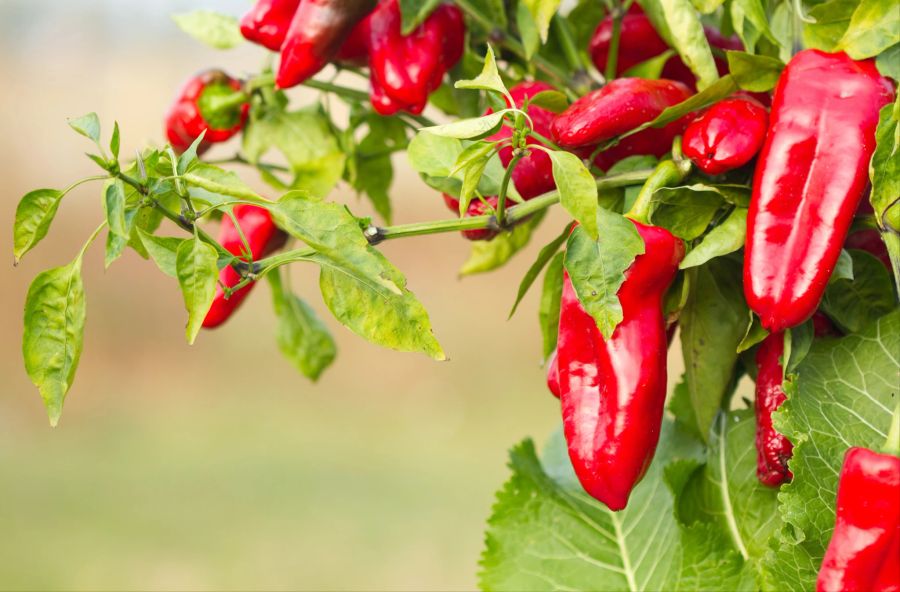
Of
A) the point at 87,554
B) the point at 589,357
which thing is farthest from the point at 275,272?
the point at 87,554

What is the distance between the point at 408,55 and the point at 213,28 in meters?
0.19

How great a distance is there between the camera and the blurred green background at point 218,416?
7.84ft

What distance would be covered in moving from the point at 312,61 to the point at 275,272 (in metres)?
0.17

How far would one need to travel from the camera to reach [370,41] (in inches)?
26.5

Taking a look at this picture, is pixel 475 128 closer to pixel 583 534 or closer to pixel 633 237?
pixel 633 237

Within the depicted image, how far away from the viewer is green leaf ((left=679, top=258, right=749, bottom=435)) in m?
0.58

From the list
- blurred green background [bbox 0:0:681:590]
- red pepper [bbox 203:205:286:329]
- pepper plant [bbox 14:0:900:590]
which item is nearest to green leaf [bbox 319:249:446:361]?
pepper plant [bbox 14:0:900:590]

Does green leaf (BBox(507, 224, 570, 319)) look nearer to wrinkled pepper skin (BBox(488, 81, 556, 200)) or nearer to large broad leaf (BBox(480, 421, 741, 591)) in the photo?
wrinkled pepper skin (BBox(488, 81, 556, 200))

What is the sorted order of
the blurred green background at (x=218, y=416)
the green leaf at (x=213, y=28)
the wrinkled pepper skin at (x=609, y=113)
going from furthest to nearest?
1. the blurred green background at (x=218, y=416)
2. the green leaf at (x=213, y=28)
3. the wrinkled pepper skin at (x=609, y=113)

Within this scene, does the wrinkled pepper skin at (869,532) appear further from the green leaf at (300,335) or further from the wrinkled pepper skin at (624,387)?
the green leaf at (300,335)

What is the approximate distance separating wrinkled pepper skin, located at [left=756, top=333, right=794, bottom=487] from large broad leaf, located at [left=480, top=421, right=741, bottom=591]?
9cm

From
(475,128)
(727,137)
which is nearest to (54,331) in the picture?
(475,128)

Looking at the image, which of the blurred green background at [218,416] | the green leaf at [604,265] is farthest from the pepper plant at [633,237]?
the blurred green background at [218,416]

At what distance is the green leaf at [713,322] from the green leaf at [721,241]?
5 cm
